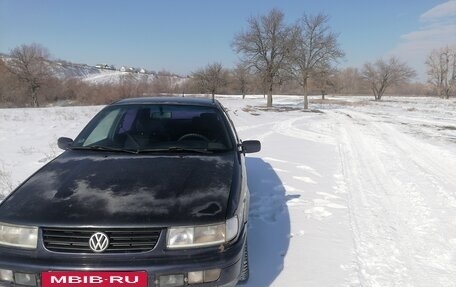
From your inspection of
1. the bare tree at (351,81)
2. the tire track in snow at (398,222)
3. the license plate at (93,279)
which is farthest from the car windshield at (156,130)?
the bare tree at (351,81)

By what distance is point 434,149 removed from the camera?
1059 centimetres

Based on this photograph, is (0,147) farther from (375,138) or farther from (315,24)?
(315,24)

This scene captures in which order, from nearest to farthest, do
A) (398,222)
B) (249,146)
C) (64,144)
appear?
(64,144) < (249,146) < (398,222)

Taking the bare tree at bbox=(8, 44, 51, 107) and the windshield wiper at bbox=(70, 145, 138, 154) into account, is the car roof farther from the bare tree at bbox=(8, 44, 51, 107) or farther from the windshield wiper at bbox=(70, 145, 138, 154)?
the bare tree at bbox=(8, 44, 51, 107)

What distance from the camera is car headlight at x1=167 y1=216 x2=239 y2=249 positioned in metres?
2.27

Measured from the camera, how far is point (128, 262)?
218cm

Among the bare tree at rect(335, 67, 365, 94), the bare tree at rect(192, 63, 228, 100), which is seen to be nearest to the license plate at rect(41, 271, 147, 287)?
the bare tree at rect(192, 63, 228, 100)

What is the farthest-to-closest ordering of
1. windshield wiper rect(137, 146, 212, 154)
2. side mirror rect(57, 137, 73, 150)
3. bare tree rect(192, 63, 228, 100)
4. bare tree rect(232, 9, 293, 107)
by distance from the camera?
bare tree rect(192, 63, 228, 100)
bare tree rect(232, 9, 293, 107)
side mirror rect(57, 137, 73, 150)
windshield wiper rect(137, 146, 212, 154)

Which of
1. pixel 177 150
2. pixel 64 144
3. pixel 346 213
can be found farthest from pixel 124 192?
pixel 346 213

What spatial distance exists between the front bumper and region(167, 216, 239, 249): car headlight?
0.04 metres

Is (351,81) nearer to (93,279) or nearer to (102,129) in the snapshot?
(102,129)

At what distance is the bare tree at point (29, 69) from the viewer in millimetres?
49750

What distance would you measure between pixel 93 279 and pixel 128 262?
0.22m

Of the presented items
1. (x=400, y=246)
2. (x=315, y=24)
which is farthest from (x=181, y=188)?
(x=315, y=24)
